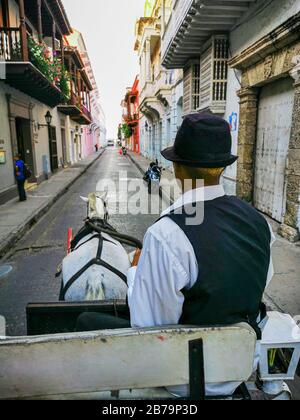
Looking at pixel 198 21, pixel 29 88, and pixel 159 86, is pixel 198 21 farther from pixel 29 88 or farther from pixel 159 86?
pixel 159 86

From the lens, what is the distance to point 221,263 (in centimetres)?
138

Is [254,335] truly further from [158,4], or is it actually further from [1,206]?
[158,4]

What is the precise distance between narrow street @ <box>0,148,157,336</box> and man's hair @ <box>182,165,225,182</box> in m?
2.81

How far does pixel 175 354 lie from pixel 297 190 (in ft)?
15.2

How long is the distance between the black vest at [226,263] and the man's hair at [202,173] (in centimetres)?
12

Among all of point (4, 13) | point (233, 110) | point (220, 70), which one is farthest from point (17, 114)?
point (233, 110)

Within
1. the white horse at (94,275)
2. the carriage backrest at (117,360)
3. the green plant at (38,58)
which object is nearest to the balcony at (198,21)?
the green plant at (38,58)

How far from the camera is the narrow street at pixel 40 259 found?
393 centimetres

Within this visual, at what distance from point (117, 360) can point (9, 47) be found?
35.0 feet

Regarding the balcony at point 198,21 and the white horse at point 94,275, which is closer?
the white horse at point 94,275

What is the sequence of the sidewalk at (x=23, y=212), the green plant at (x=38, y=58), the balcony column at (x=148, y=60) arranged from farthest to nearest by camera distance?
the balcony column at (x=148, y=60) < the green plant at (x=38, y=58) < the sidewalk at (x=23, y=212)

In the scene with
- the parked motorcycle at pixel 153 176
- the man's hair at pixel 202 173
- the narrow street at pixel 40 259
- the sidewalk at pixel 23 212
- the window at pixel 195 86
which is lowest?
the narrow street at pixel 40 259

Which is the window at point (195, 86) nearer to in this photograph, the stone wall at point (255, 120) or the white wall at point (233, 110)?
the white wall at point (233, 110)

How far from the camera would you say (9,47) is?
951 cm
